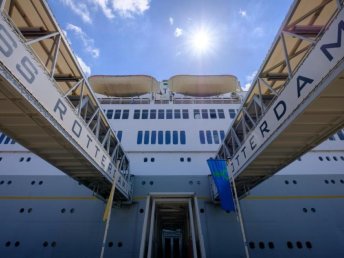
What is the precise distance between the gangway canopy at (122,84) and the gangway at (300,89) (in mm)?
16571

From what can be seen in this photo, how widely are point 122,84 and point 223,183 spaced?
57.0 ft

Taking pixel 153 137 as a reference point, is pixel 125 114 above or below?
above

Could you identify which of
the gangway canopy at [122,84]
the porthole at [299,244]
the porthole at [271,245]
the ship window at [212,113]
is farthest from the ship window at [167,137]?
the gangway canopy at [122,84]

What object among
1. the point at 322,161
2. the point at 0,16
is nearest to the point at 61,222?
the point at 0,16

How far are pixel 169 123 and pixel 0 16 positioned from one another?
11642 mm

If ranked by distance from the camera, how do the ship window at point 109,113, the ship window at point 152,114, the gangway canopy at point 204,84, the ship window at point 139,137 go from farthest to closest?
the gangway canopy at point 204,84 → the ship window at point 109,113 → the ship window at point 152,114 → the ship window at point 139,137

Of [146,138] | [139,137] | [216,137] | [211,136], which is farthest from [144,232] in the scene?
[216,137]

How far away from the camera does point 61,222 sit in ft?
33.3

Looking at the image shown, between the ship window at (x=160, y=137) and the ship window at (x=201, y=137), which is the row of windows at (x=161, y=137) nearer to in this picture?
the ship window at (x=160, y=137)

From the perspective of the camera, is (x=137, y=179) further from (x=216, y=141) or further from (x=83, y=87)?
(x=83, y=87)

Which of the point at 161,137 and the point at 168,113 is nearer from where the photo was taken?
the point at 161,137

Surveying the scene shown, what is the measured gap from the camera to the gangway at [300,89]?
3107mm

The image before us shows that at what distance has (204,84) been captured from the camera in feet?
72.2

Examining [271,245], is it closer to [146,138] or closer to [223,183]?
[223,183]
